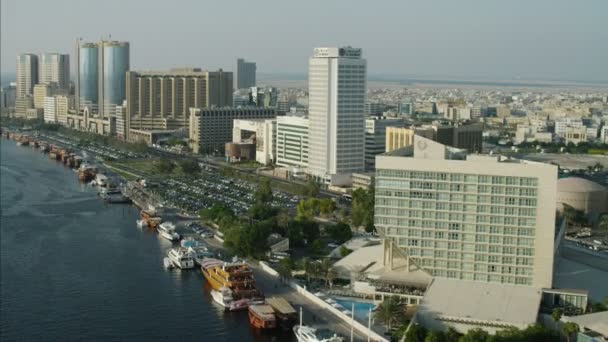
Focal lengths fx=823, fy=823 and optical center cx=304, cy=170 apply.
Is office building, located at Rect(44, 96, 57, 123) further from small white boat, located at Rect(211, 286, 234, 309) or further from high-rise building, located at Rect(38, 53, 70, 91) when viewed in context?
small white boat, located at Rect(211, 286, 234, 309)

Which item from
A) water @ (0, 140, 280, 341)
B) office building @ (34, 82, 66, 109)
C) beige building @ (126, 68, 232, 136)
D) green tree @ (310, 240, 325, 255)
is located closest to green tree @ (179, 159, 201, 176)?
water @ (0, 140, 280, 341)

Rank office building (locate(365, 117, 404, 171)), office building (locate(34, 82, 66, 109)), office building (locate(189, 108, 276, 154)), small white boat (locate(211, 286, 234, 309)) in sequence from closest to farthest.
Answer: small white boat (locate(211, 286, 234, 309))
office building (locate(365, 117, 404, 171))
office building (locate(189, 108, 276, 154))
office building (locate(34, 82, 66, 109))

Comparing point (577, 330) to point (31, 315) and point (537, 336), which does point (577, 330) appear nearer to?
point (537, 336)

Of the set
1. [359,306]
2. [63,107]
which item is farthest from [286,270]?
[63,107]

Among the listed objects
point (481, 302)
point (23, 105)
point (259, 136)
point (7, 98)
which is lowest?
point (481, 302)

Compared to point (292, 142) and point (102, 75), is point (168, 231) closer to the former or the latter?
point (292, 142)

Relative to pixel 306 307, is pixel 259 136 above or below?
above

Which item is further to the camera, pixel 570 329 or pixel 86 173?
pixel 86 173
